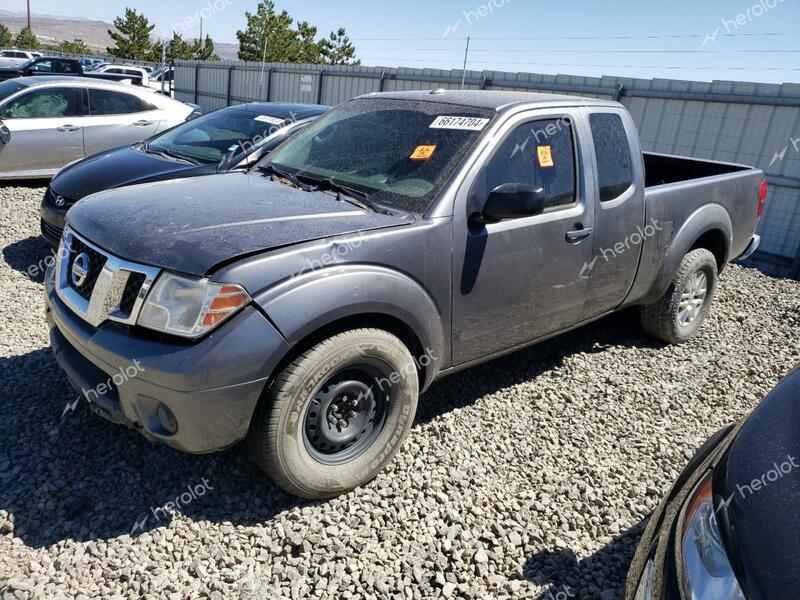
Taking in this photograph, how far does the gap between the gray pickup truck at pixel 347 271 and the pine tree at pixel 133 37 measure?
42.6m

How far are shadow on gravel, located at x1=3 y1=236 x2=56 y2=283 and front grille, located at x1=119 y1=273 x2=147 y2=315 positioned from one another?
3.41 meters

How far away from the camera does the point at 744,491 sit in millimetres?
1675

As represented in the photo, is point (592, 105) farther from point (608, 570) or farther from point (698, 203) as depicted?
point (608, 570)

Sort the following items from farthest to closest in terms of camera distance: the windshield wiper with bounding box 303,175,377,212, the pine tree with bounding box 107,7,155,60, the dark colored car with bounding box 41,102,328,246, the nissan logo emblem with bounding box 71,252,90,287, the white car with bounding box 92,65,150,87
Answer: the pine tree with bounding box 107,7,155,60, the white car with bounding box 92,65,150,87, the dark colored car with bounding box 41,102,328,246, the windshield wiper with bounding box 303,175,377,212, the nissan logo emblem with bounding box 71,252,90,287

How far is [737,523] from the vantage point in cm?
159

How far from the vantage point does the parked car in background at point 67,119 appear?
26.3ft

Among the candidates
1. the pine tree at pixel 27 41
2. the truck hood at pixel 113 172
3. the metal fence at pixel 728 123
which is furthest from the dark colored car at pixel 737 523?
the pine tree at pixel 27 41

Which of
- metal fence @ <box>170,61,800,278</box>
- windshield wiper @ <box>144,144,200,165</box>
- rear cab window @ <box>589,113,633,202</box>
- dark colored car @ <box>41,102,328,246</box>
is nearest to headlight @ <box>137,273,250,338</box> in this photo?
rear cab window @ <box>589,113,633,202</box>

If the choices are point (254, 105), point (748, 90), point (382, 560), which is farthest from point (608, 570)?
point (748, 90)

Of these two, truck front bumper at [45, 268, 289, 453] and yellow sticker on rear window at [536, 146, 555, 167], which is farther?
yellow sticker on rear window at [536, 146, 555, 167]

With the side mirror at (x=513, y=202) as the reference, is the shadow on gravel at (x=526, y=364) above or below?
below

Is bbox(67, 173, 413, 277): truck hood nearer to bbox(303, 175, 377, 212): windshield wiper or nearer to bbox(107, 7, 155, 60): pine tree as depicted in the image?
bbox(303, 175, 377, 212): windshield wiper

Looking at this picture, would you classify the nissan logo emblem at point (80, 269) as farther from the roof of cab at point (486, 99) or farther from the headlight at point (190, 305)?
the roof of cab at point (486, 99)

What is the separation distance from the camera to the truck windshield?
10.6 feet
